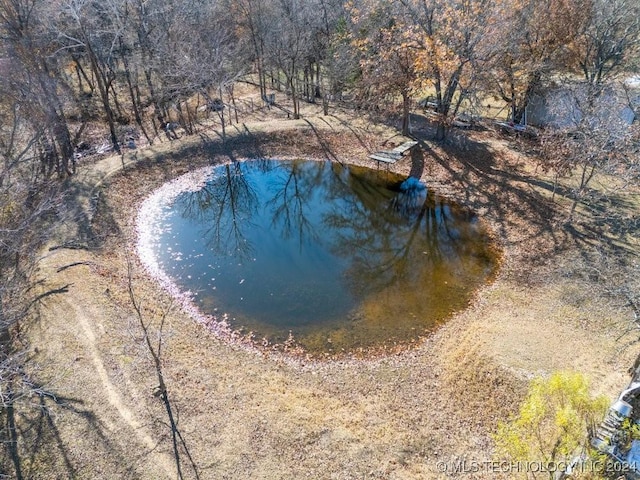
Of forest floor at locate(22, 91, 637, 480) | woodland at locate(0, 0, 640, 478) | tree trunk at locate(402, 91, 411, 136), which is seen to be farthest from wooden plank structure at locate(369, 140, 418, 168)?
forest floor at locate(22, 91, 637, 480)

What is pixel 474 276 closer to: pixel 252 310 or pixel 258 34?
pixel 252 310

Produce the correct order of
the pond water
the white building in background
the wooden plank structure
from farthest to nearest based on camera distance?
the wooden plank structure, the white building in background, the pond water

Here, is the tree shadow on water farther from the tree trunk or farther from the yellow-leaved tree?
the yellow-leaved tree

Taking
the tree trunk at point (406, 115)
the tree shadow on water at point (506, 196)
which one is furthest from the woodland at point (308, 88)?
the tree shadow on water at point (506, 196)

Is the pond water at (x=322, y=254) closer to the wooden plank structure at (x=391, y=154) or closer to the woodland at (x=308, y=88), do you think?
the wooden plank structure at (x=391, y=154)

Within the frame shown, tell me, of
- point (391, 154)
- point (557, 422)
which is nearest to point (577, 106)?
point (391, 154)

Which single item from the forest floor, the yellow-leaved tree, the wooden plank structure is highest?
the wooden plank structure

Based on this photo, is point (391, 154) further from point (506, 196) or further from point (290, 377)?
point (290, 377)
